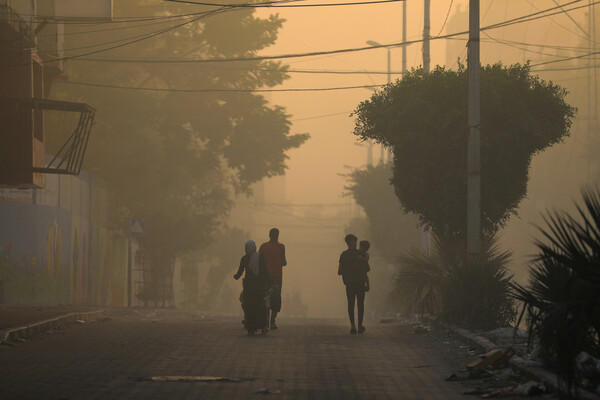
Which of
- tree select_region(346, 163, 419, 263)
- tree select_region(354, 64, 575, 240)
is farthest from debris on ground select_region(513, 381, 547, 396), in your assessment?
tree select_region(346, 163, 419, 263)

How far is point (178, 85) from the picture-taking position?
5234 centimetres

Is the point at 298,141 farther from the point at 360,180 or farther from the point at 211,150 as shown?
the point at 360,180

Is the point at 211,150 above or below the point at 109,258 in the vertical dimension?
above

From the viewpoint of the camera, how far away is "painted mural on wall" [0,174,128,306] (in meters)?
31.6

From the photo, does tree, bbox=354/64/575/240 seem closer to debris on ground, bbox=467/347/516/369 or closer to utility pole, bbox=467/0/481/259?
utility pole, bbox=467/0/481/259

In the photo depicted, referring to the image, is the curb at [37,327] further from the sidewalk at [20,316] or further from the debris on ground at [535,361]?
the debris on ground at [535,361]

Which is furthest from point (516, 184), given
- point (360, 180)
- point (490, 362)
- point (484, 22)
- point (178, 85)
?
point (484, 22)

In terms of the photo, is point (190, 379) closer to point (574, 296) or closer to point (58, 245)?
point (574, 296)

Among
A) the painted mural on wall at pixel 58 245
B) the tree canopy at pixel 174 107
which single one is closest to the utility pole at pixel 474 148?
the painted mural on wall at pixel 58 245

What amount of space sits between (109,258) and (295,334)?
28324 mm

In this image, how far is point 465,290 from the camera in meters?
20.5

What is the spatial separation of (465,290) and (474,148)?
364 centimetres

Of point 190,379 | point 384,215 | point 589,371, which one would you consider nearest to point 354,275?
point 190,379

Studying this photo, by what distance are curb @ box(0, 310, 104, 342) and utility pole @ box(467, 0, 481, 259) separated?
866 cm
